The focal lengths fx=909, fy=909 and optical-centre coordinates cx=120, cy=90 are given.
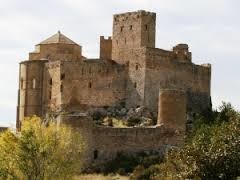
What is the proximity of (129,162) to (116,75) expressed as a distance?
14183 millimetres

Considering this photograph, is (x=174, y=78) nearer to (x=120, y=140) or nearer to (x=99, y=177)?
(x=120, y=140)

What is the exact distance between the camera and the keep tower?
70.4 metres

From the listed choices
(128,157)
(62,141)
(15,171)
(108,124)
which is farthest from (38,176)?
(108,124)

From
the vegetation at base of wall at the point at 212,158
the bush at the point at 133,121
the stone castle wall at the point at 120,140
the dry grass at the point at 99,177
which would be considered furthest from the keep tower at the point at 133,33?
the vegetation at base of wall at the point at 212,158

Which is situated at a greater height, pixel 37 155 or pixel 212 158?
pixel 212 158

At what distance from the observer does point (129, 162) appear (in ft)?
188

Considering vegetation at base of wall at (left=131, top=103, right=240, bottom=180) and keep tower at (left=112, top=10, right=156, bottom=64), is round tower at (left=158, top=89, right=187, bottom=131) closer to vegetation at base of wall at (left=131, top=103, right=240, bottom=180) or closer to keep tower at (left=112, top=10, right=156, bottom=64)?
keep tower at (left=112, top=10, right=156, bottom=64)

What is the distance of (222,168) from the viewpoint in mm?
35031

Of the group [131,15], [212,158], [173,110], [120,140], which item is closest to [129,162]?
[120,140]

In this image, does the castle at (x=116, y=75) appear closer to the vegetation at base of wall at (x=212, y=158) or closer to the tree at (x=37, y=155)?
the tree at (x=37, y=155)

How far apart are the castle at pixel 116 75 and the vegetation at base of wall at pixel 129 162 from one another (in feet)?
30.2

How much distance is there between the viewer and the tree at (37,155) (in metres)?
46.2

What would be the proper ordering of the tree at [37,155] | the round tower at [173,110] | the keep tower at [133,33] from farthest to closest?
the keep tower at [133,33] → the round tower at [173,110] → the tree at [37,155]

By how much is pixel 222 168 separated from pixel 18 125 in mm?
40097
